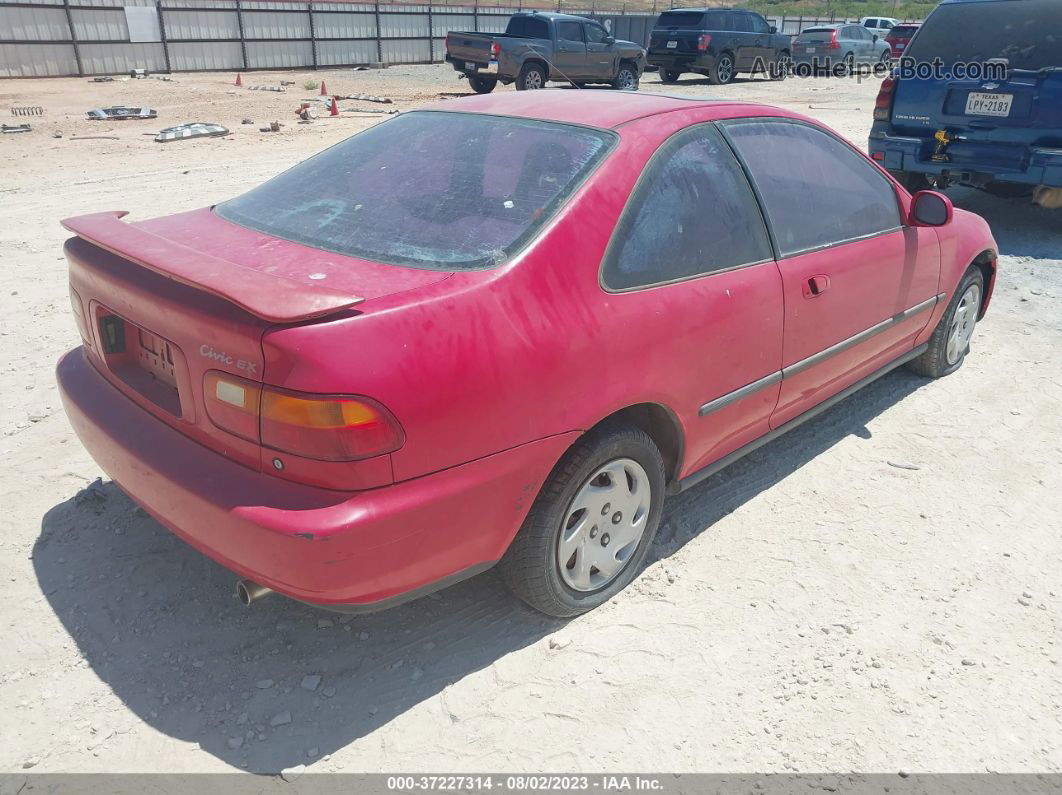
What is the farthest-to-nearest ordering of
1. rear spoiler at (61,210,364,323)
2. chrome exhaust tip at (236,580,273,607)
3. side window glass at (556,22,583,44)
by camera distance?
side window glass at (556,22,583,44) < chrome exhaust tip at (236,580,273,607) < rear spoiler at (61,210,364,323)

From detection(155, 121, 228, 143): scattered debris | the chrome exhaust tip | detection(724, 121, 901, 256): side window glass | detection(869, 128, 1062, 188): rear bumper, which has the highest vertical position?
detection(724, 121, 901, 256): side window glass

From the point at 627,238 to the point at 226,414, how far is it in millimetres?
1343

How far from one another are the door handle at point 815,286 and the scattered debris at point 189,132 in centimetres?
1148

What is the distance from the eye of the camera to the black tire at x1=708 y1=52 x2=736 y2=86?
2319 centimetres

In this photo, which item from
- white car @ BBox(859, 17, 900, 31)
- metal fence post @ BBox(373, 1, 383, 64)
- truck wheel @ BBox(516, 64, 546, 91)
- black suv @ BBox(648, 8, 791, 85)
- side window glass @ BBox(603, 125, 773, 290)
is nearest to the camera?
side window glass @ BBox(603, 125, 773, 290)

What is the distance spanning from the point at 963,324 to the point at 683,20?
69.4 feet

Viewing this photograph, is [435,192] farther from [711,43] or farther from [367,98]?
[711,43]

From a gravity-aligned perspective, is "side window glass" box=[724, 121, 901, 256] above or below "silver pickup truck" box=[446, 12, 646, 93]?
above

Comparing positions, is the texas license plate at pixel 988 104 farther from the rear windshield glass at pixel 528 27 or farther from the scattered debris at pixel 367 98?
the rear windshield glass at pixel 528 27

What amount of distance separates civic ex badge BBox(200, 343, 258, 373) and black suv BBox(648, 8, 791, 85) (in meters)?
23.2

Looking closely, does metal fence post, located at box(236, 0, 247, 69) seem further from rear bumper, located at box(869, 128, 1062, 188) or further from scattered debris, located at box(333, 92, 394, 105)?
rear bumper, located at box(869, 128, 1062, 188)

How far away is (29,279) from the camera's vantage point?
5.95 meters

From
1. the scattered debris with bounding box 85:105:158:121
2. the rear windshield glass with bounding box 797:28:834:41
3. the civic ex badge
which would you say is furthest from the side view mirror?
the rear windshield glass with bounding box 797:28:834:41

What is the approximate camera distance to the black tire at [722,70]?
23188mm
